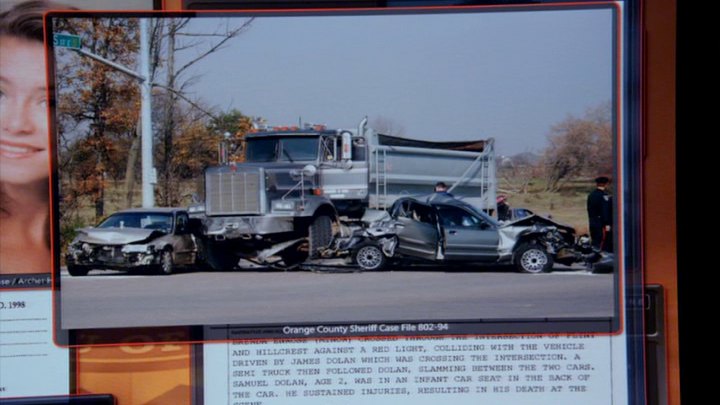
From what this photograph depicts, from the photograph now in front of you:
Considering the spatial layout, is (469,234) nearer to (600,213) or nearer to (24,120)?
(600,213)

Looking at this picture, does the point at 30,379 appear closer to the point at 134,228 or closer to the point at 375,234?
the point at 134,228

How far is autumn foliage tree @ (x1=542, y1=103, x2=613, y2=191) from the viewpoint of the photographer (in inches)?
114

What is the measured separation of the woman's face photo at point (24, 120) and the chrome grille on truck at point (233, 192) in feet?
2.04

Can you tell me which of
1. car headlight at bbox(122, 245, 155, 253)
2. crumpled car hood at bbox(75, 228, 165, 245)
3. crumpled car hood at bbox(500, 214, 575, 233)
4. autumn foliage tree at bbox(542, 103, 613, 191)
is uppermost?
autumn foliage tree at bbox(542, 103, 613, 191)

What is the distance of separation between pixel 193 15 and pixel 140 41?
22cm

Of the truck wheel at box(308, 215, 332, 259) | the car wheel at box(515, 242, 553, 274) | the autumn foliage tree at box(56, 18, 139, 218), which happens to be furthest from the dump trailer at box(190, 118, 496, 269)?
the autumn foliage tree at box(56, 18, 139, 218)

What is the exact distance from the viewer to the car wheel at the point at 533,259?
2951 mm

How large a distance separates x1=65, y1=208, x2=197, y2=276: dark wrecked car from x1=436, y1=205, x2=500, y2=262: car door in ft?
3.27

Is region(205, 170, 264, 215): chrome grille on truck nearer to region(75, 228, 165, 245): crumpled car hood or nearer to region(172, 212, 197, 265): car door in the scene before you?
region(172, 212, 197, 265): car door

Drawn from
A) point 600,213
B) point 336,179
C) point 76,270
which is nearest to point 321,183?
point 336,179

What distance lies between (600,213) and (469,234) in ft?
1.69

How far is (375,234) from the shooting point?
2.93 meters

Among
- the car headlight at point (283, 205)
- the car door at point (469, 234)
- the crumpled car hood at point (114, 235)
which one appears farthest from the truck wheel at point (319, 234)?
the crumpled car hood at point (114, 235)

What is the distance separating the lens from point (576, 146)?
9.53ft
